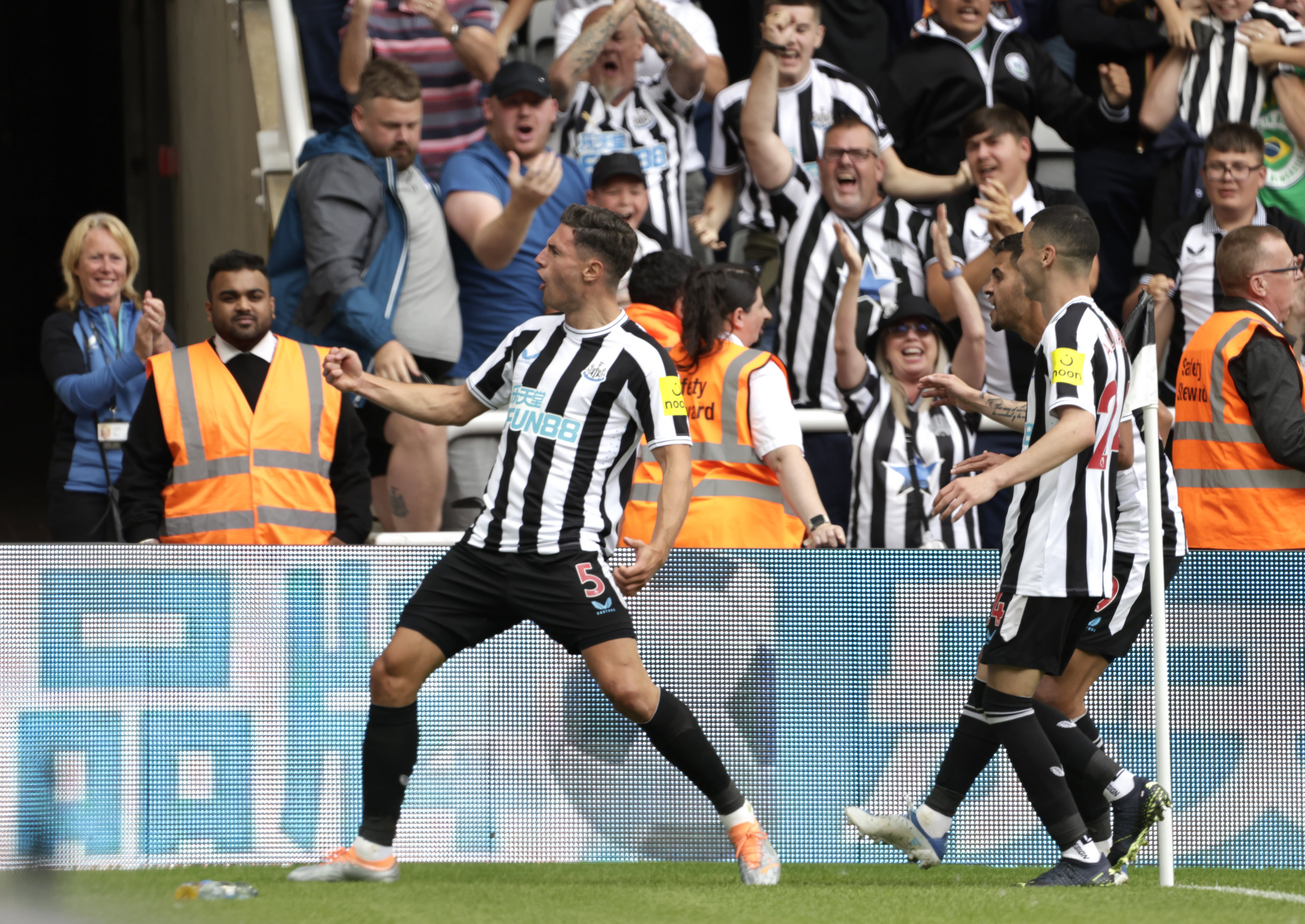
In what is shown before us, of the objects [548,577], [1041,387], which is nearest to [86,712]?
[548,577]

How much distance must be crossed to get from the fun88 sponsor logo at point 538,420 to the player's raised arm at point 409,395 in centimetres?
23

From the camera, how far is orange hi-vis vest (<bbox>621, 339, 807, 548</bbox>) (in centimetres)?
645

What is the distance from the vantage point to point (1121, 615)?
545 centimetres

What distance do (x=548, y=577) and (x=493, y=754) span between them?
105 centimetres

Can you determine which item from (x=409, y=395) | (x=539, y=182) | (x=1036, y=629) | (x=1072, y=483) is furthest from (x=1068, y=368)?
(x=539, y=182)

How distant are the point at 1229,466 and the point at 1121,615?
135cm

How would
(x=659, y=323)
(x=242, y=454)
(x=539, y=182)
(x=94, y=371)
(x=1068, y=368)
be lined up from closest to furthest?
(x=1068, y=368) < (x=242, y=454) < (x=659, y=323) < (x=94, y=371) < (x=539, y=182)

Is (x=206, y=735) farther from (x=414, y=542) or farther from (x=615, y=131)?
(x=615, y=131)

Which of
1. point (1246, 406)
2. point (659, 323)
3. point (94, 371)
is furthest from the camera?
point (94, 371)

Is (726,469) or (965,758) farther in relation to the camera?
(726,469)

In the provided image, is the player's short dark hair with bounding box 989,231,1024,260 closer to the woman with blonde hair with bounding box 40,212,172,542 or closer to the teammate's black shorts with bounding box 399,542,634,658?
the teammate's black shorts with bounding box 399,542,634,658

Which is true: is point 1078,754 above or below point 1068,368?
below

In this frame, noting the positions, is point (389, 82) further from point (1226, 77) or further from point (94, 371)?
point (1226, 77)

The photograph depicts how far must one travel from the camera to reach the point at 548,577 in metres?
5.20
